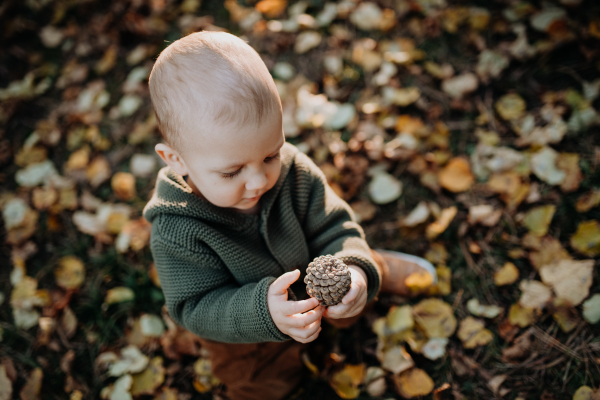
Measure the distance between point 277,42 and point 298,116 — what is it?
639 mm

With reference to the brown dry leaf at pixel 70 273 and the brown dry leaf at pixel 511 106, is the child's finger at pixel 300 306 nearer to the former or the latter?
the brown dry leaf at pixel 70 273

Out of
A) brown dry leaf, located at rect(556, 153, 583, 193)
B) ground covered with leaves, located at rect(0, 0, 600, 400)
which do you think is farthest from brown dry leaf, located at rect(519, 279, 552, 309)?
brown dry leaf, located at rect(556, 153, 583, 193)

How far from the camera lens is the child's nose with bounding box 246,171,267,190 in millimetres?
1197

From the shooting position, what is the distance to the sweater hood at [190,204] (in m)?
1.33

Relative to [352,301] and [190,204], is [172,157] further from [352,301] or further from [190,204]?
[352,301]

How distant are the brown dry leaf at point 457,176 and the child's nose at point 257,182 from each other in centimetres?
121

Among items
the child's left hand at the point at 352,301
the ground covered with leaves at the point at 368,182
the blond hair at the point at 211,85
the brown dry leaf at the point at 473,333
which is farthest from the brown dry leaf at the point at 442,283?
the blond hair at the point at 211,85

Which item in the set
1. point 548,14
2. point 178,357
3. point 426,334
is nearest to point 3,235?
point 178,357

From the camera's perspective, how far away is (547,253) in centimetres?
176

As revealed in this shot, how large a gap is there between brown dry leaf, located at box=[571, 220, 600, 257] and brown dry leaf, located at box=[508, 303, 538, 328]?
354mm

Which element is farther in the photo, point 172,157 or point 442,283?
point 442,283

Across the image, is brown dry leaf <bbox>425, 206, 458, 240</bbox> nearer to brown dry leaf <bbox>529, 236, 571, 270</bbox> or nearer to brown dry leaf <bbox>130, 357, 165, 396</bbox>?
brown dry leaf <bbox>529, 236, 571, 270</bbox>

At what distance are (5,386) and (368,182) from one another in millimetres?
1970

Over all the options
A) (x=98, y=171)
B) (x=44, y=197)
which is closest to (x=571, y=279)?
(x=98, y=171)
